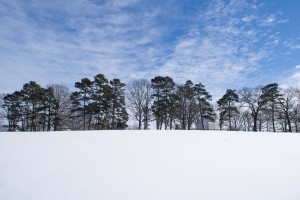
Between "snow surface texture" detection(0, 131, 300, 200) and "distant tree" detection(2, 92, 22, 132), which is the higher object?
"distant tree" detection(2, 92, 22, 132)

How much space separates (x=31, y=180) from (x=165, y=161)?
305 cm

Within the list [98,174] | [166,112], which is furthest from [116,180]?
[166,112]

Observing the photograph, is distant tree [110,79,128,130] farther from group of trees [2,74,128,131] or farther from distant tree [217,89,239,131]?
distant tree [217,89,239,131]

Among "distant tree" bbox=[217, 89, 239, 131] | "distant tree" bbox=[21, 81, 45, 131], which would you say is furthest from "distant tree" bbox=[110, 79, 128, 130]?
"distant tree" bbox=[217, 89, 239, 131]

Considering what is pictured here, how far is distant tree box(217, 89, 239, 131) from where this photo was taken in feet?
110

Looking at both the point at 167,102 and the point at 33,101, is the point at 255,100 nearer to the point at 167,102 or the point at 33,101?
the point at 167,102

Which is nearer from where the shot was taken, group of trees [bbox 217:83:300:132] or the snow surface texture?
the snow surface texture

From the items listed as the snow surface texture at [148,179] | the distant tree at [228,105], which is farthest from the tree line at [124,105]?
the snow surface texture at [148,179]

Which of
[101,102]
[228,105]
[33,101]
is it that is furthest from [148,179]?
[228,105]

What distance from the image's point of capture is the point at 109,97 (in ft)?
87.1

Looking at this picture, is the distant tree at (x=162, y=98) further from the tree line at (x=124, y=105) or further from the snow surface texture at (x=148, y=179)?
the snow surface texture at (x=148, y=179)

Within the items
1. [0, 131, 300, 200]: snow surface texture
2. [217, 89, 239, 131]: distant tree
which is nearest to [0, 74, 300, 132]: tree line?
[217, 89, 239, 131]: distant tree

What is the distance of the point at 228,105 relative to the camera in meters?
33.9

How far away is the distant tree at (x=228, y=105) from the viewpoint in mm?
33438
